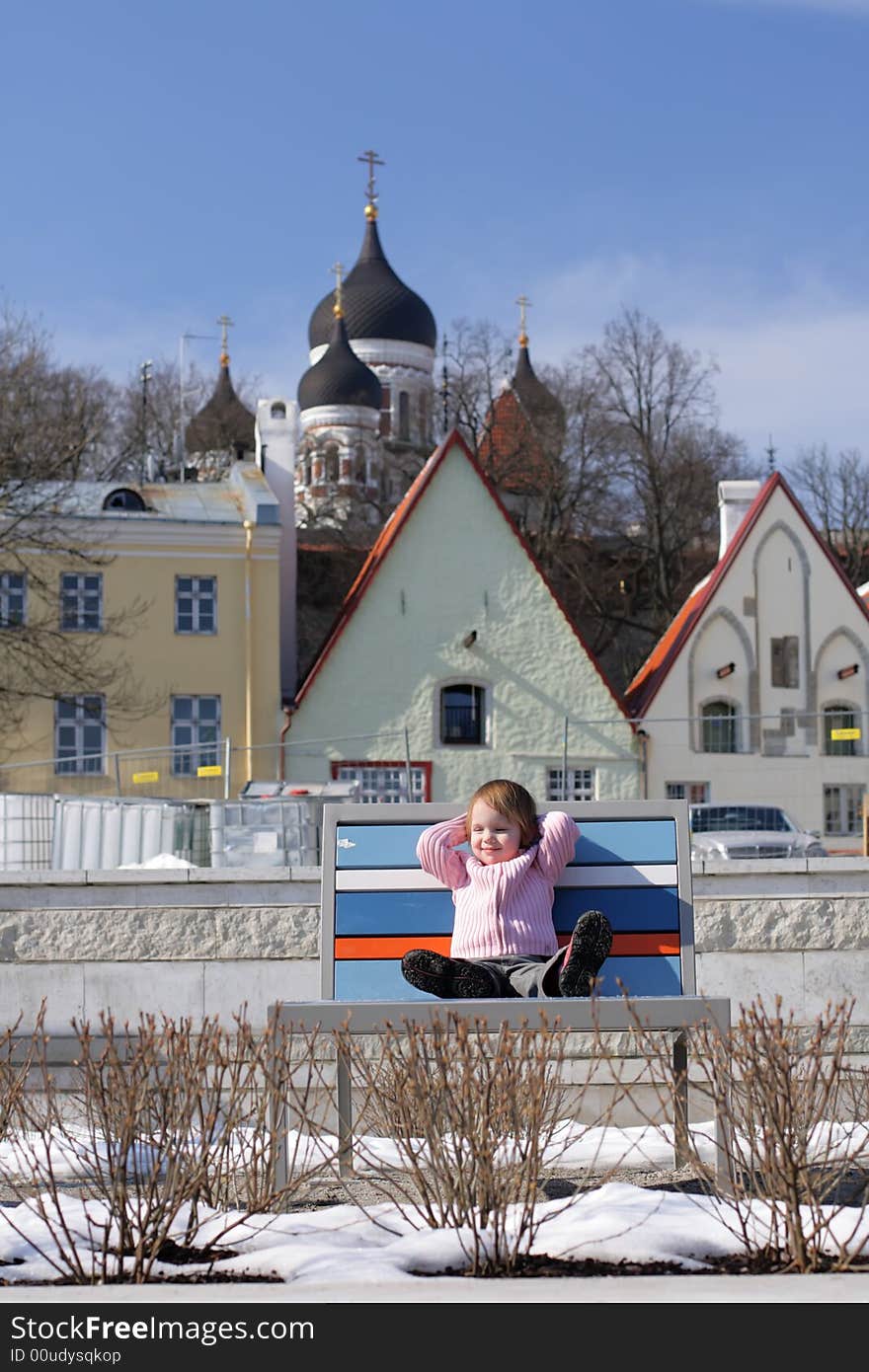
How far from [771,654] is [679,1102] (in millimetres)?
33232

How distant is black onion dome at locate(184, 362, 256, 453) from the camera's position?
62781 millimetres

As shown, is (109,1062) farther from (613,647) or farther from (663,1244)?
(613,647)

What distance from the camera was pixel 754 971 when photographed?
902 centimetres

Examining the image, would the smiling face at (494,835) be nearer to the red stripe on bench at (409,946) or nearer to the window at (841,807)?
the red stripe on bench at (409,946)

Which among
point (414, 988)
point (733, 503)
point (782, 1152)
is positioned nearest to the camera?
point (782, 1152)

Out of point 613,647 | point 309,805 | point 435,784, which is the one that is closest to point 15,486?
point 435,784

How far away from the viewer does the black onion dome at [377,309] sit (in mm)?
77438

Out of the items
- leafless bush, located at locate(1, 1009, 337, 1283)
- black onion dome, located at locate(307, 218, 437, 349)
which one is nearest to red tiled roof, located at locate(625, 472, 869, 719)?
leafless bush, located at locate(1, 1009, 337, 1283)

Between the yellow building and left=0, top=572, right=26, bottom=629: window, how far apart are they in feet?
0.06

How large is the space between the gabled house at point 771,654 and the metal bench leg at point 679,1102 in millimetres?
29504

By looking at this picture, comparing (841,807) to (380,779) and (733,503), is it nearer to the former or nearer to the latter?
(733,503)

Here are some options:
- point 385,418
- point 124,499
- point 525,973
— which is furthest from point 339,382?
point 525,973

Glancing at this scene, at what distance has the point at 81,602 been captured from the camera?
36.1 m

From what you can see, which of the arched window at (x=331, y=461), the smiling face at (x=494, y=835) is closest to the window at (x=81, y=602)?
the arched window at (x=331, y=461)
